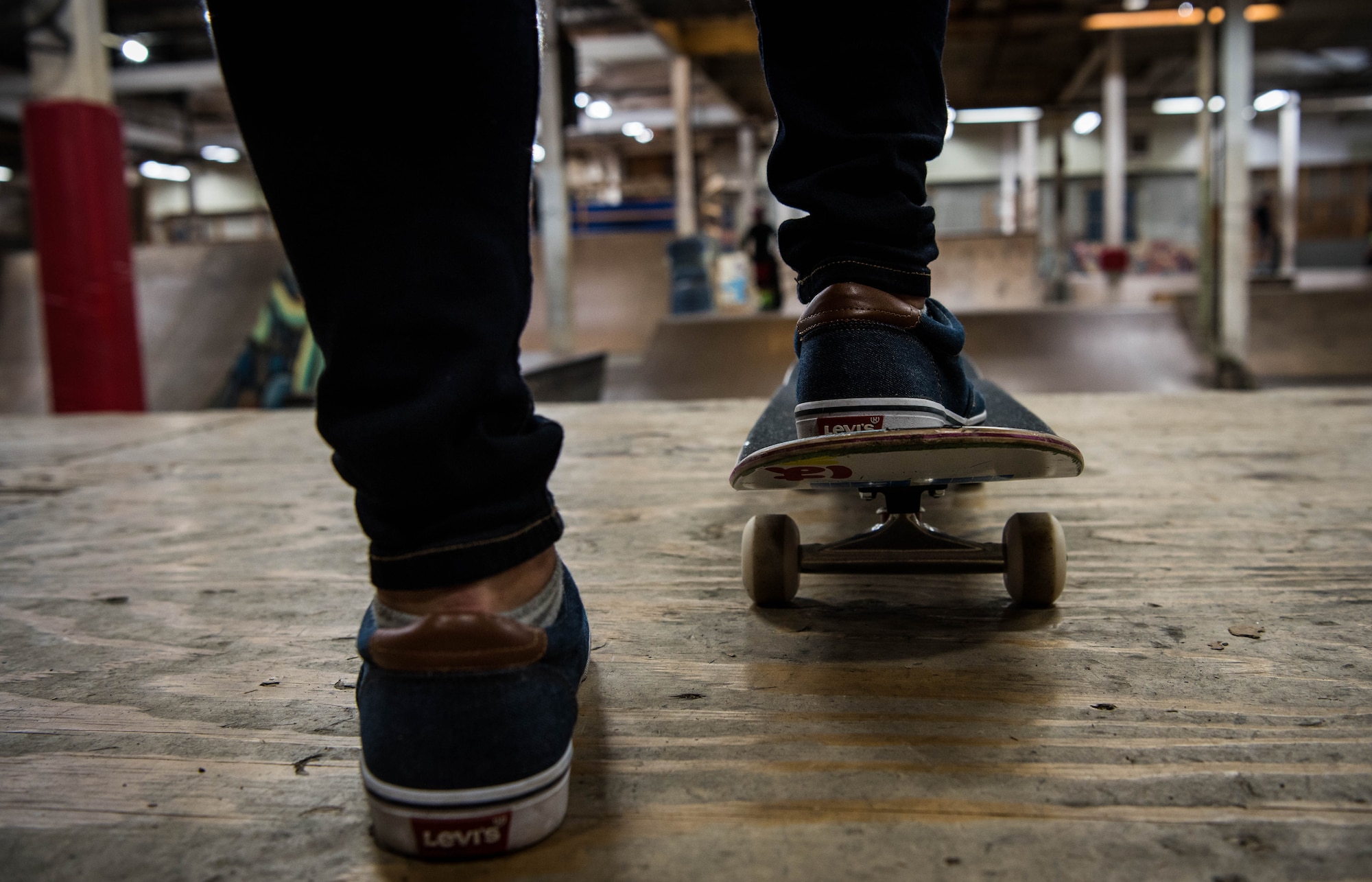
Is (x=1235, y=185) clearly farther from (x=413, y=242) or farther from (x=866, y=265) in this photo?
(x=413, y=242)

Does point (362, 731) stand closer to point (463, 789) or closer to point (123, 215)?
point (463, 789)

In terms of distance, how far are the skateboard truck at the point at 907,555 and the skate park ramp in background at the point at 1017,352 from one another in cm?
486

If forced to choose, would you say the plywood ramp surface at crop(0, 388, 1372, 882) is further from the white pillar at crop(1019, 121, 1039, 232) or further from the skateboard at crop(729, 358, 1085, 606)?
the white pillar at crop(1019, 121, 1039, 232)

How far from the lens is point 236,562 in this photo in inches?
47.4

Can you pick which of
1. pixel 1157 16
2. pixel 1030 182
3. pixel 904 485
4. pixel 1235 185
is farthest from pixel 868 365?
pixel 1030 182

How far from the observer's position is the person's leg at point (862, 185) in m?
0.84

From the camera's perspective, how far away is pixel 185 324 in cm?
788

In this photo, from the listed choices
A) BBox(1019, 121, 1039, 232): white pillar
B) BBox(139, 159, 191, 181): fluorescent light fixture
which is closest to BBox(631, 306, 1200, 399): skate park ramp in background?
BBox(1019, 121, 1039, 232): white pillar

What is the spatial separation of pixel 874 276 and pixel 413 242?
49 cm

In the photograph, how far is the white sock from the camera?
552 mm

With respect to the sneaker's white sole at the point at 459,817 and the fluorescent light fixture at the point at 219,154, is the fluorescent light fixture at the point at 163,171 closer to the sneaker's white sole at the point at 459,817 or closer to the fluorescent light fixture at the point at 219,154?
the fluorescent light fixture at the point at 219,154

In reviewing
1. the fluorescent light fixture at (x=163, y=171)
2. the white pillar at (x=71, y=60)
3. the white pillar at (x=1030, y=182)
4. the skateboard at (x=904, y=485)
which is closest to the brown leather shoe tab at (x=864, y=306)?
the skateboard at (x=904, y=485)

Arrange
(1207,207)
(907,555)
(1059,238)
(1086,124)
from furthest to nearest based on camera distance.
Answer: (1086,124)
(1059,238)
(1207,207)
(907,555)

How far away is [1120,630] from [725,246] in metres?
17.7
